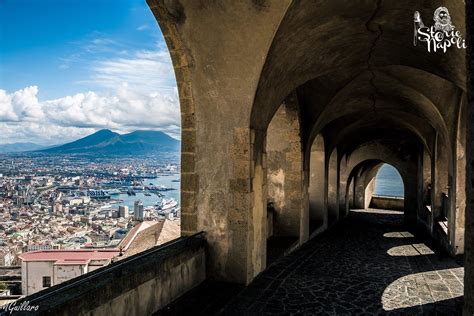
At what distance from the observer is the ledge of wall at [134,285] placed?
2.79m

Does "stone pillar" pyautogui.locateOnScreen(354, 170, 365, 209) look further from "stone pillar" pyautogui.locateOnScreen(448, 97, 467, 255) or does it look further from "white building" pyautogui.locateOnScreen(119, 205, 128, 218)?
"stone pillar" pyautogui.locateOnScreen(448, 97, 467, 255)

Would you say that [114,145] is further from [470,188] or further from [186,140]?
[470,188]

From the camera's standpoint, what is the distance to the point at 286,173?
9.55 m

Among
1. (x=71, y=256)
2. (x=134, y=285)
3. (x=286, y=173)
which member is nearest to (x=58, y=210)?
(x=71, y=256)

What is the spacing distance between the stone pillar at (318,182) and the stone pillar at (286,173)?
360 centimetres

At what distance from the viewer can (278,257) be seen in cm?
725

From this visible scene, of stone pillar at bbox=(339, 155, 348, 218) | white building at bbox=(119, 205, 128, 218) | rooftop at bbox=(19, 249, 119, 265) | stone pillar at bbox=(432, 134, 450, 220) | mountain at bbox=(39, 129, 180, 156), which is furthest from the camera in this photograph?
mountain at bbox=(39, 129, 180, 156)

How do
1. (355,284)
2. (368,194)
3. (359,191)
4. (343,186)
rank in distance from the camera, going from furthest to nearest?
(368,194)
(359,191)
(343,186)
(355,284)

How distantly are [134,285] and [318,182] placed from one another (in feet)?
33.7

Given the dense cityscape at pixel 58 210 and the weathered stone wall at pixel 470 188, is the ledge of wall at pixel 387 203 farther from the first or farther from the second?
the weathered stone wall at pixel 470 188

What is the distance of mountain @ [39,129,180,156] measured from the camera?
39875 millimetres

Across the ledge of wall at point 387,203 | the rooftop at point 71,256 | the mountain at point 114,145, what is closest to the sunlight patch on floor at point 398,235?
the rooftop at point 71,256

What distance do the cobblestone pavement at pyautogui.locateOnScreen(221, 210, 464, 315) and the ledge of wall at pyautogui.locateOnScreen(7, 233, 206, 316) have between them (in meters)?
0.68

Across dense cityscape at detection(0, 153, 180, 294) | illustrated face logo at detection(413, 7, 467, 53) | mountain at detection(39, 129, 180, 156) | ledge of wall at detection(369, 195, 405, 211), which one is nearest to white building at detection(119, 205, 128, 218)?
dense cityscape at detection(0, 153, 180, 294)
